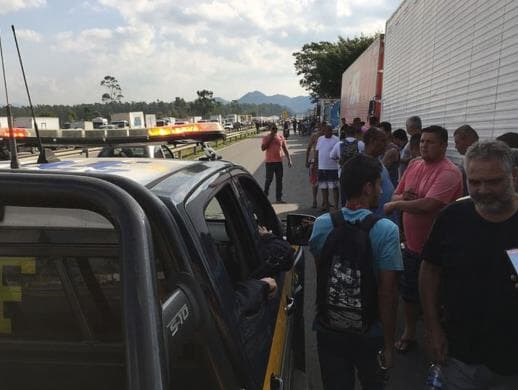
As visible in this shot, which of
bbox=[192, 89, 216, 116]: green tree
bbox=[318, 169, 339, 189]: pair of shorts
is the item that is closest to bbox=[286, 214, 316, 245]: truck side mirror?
bbox=[318, 169, 339, 189]: pair of shorts

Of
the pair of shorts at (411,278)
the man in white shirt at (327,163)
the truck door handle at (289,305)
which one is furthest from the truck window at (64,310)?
the man in white shirt at (327,163)

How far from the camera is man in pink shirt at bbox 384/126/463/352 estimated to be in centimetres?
386

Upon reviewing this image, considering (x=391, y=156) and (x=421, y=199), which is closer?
(x=421, y=199)

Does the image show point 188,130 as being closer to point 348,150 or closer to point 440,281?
→ point 440,281

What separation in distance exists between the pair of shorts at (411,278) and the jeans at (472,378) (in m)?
1.71

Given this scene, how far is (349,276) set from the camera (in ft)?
8.16

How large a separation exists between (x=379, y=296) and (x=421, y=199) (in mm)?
1591

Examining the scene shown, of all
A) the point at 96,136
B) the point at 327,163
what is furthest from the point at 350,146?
the point at 96,136

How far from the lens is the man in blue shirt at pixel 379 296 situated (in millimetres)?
2496

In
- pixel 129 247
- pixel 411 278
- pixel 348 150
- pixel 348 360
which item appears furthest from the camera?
pixel 348 150

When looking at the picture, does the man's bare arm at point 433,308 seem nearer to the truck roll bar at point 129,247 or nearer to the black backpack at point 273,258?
the black backpack at point 273,258

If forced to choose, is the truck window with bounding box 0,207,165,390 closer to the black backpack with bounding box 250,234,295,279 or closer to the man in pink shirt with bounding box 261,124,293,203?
the black backpack with bounding box 250,234,295,279

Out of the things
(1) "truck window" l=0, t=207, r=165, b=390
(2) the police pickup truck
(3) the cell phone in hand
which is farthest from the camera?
(3) the cell phone in hand

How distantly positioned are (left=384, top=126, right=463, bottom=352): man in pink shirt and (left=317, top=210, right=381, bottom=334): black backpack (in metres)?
1.51
